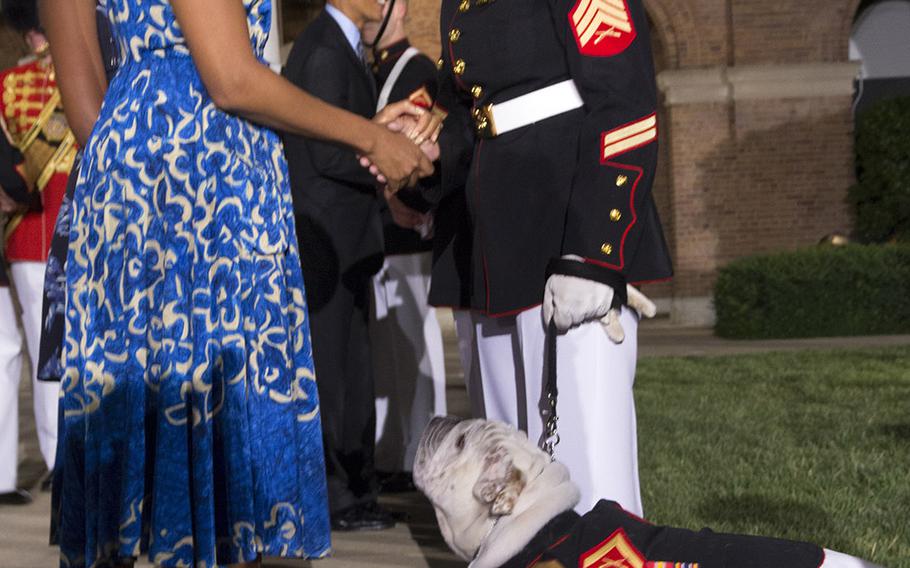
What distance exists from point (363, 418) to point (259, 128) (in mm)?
2694

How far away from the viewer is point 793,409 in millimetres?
8250

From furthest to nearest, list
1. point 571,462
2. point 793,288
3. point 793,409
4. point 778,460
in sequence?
point 793,288, point 793,409, point 778,460, point 571,462

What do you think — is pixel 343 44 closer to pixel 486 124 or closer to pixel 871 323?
pixel 486 124

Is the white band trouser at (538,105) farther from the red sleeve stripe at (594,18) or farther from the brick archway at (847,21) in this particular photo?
the brick archway at (847,21)

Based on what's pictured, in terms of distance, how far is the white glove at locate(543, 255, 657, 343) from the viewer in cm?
280

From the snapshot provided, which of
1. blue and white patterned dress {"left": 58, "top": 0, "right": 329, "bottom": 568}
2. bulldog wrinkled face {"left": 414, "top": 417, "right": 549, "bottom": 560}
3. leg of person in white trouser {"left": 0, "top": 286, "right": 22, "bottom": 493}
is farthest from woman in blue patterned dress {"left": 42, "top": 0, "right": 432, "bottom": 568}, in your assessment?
leg of person in white trouser {"left": 0, "top": 286, "right": 22, "bottom": 493}

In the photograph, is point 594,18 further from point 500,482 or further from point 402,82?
point 402,82

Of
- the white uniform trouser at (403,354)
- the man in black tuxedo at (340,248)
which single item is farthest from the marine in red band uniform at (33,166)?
the white uniform trouser at (403,354)

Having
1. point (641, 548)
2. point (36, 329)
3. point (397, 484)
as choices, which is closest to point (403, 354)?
point (397, 484)

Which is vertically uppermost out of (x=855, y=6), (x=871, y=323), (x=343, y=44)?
(x=855, y=6)

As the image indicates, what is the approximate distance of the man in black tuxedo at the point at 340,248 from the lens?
5160 mm

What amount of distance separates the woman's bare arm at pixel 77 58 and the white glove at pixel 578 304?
115cm

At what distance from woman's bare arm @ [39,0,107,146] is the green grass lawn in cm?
283

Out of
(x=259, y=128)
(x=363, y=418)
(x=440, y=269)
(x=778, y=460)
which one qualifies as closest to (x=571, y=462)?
(x=440, y=269)
